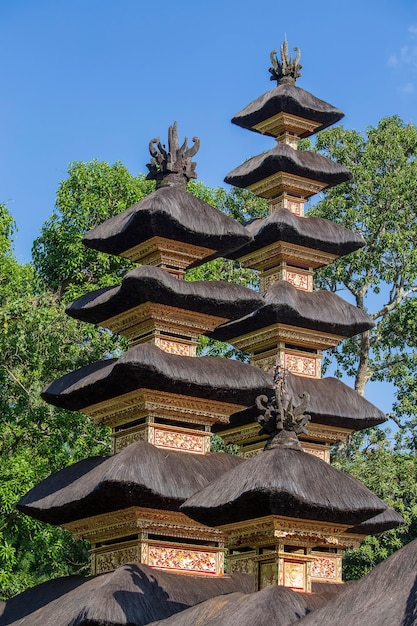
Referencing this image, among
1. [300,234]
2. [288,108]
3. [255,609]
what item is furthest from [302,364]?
[255,609]

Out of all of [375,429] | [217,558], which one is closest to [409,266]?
[375,429]

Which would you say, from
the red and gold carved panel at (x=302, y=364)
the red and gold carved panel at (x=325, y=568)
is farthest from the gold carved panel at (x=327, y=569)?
the red and gold carved panel at (x=302, y=364)

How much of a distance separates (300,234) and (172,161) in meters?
3.99

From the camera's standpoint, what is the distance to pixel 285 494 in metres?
14.6

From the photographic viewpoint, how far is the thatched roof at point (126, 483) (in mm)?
17859

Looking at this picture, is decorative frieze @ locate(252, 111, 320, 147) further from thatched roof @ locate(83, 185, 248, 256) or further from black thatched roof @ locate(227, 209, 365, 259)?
thatched roof @ locate(83, 185, 248, 256)

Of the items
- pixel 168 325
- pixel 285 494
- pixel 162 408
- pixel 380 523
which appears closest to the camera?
pixel 285 494

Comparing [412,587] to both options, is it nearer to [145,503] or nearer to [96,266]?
[145,503]

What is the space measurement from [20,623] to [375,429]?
677 inches

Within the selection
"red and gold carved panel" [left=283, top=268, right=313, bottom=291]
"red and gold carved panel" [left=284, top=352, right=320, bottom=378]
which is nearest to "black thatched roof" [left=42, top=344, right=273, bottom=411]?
"red and gold carved panel" [left=284, top=352, right=320, bottom=378]

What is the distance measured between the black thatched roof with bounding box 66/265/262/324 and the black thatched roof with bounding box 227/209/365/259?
354 centimetres

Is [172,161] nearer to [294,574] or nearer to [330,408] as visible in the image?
[330,408]

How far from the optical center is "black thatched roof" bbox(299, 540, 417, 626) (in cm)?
1099

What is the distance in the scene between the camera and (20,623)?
19031mm
